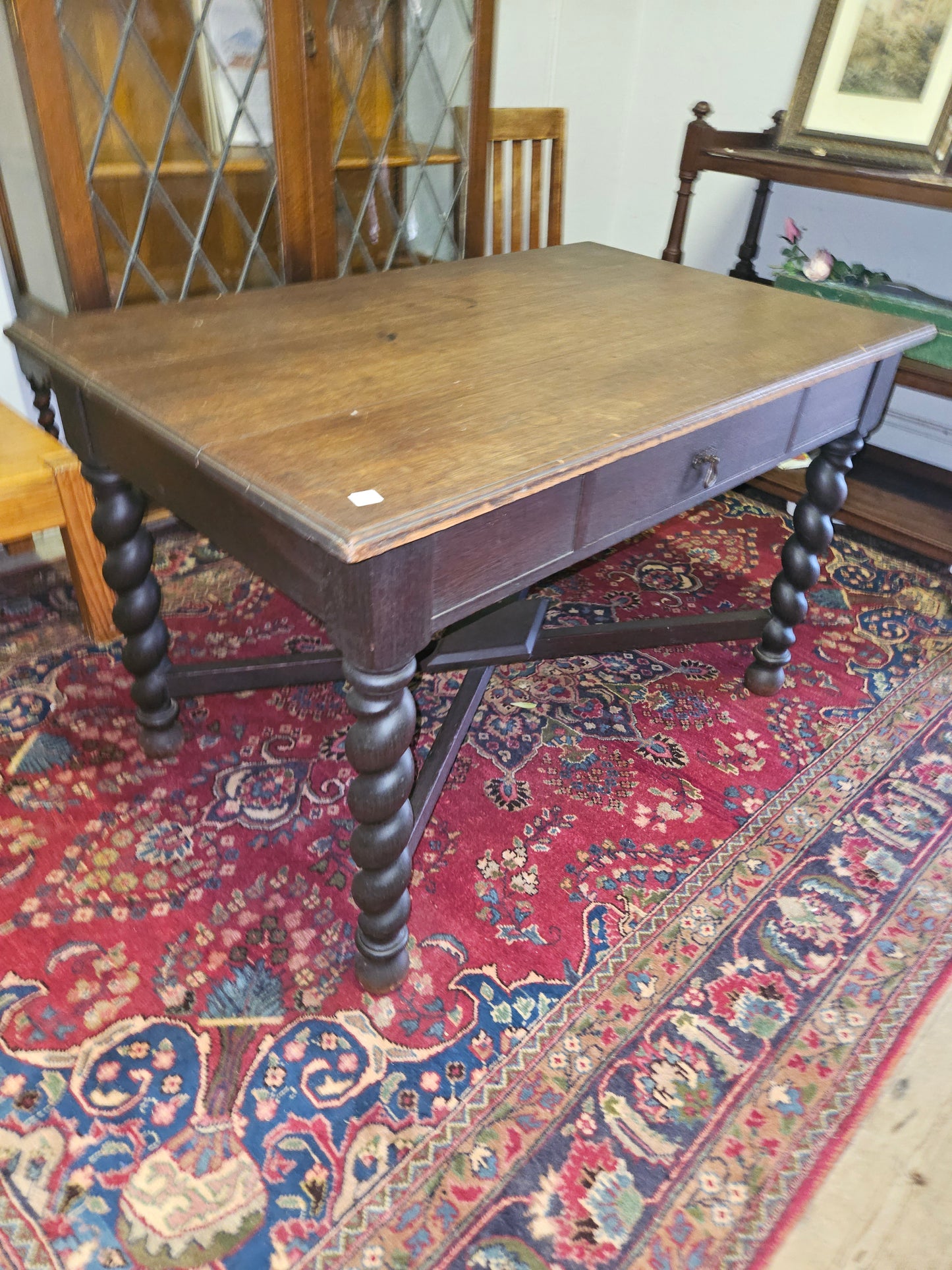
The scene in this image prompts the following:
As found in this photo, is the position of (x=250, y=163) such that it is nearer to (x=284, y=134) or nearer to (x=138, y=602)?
(x=284, y=134)

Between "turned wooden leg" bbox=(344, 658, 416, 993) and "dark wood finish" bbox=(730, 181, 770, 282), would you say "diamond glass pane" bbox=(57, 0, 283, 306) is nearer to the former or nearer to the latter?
"turned wooden leg" bbox=(344, 658, 416, 993)

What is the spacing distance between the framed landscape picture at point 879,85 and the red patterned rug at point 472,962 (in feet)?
4.33

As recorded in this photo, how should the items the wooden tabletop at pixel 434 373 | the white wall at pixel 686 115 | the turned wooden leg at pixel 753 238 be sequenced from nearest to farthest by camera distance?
the wooden tabletop at pixel 434 373 < the white wall at pixel 686 115 < the turned wooden leg at pixel 753 238

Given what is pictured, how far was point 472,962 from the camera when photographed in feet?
4.49

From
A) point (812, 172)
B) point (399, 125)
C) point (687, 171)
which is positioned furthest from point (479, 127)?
point (812, 172)

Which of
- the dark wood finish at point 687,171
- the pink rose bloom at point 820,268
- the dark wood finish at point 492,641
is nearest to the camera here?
the dark wood finish at point 492,641

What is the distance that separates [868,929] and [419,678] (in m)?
1.01

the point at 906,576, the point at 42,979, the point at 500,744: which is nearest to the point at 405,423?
the point at 500,744

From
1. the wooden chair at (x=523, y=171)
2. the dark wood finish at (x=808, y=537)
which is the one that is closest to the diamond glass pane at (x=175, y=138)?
the wooden chair at (x=523, y=171)

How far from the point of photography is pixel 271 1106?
1170 mm

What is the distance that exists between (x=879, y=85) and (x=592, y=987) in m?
2.27

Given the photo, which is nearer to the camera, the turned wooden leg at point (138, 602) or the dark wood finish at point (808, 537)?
the turned wooden leg at point (138, 602)

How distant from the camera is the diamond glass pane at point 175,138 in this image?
165 centimetres

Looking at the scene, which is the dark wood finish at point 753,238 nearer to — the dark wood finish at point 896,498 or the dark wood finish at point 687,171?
the dark wood finish at point 687,171
